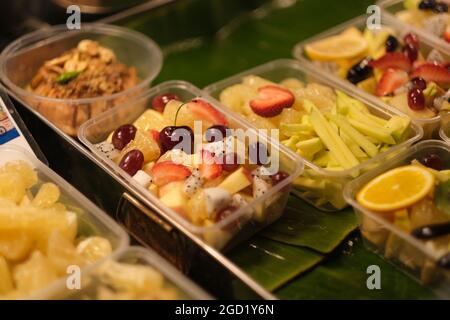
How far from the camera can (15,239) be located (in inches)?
69.4

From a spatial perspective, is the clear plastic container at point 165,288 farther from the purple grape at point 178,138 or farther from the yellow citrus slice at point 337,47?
the yellow citrus slice at point 337,47

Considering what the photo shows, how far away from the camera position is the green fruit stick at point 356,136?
2.23 meters

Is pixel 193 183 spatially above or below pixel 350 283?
above

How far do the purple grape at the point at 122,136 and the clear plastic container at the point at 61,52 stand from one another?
35 cm

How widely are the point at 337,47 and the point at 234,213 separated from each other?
1312 mm

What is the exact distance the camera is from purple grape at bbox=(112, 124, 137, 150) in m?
2.26

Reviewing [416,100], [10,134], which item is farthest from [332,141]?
[10,134]

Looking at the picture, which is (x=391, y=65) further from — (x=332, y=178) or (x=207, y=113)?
(x=207, y=113)

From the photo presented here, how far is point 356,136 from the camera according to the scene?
2.27 meters

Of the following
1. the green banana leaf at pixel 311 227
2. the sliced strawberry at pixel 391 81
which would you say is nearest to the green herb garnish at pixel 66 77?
the green banana leaf at pixel 311 227

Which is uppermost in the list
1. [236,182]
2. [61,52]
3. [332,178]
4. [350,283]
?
[61,52]

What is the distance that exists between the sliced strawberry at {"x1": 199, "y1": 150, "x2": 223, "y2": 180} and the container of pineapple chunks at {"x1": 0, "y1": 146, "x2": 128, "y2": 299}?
14.4 inches

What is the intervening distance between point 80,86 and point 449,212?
158 cm
